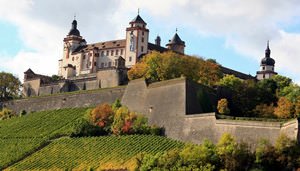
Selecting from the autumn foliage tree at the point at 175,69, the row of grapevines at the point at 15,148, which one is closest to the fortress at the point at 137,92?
the autumn foliage tree at the point at 175,69

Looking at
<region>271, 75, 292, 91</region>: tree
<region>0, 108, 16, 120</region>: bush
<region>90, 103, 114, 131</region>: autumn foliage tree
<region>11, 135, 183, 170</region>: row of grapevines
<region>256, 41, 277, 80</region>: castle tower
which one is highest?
<region>256, 41, 277, 80</region>: castle tower

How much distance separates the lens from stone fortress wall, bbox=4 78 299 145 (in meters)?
45.9

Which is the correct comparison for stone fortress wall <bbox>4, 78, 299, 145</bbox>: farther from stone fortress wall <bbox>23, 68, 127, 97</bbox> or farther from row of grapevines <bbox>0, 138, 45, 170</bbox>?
row of grapevines <bbox>0, 138, 45, 170</bbox>

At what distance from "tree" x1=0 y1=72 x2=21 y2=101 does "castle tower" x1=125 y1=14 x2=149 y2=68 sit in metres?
15.4

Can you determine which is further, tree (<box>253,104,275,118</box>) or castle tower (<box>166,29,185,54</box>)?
castle tower (<box>166,29,185,54</box>)

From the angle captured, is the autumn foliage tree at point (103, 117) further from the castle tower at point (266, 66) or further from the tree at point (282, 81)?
the castle tower at point (266, 66)

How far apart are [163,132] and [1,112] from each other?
97.8ft

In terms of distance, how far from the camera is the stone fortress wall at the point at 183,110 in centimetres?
4594

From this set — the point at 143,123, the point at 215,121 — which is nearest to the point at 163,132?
the point at 143,123

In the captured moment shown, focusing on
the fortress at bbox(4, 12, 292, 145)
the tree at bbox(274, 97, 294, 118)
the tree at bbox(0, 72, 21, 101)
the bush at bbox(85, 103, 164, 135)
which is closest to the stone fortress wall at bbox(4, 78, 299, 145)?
the fortress at bbox(4, 12, 292, 145)

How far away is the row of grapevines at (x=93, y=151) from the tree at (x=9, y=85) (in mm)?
35543

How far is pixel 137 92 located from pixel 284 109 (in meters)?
13.1

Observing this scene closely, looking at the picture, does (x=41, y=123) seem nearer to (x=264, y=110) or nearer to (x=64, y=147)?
(x=64, y=147)

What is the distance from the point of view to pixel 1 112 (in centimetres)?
7862
